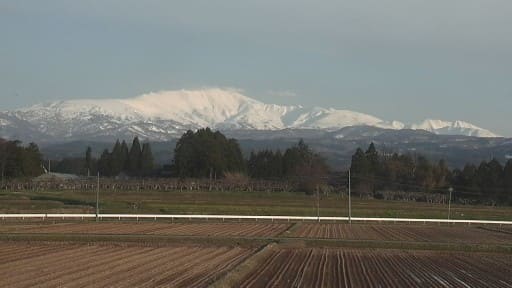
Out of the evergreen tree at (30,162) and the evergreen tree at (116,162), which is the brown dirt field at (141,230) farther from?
the evergreen tree at (116,162)

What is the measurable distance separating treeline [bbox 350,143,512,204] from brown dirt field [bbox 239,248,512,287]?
95.9 meters

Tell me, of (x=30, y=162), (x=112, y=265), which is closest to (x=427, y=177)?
(x=30, y=162)

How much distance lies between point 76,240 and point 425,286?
21797 mm

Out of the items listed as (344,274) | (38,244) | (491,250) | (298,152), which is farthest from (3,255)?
(298,152)

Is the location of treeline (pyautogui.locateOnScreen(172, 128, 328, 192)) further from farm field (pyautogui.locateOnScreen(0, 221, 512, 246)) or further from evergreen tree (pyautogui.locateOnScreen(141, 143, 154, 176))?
farm field (pyautogui.locateOnScreen(0, 221, 512, 246))

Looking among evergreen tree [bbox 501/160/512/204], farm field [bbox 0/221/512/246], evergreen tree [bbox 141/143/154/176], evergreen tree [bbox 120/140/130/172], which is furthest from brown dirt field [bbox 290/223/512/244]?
evergreen tree [bbox 120/140/130/172]

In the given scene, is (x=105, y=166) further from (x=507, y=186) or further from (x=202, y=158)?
(x=507, y=186)

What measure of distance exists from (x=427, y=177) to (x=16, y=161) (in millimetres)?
82753

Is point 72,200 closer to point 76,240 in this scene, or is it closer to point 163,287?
point 76,240

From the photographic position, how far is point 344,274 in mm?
25719

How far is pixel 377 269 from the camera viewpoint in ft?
92.7

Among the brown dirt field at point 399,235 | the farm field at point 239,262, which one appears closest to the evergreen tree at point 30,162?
the brown dirt field at point 399,235

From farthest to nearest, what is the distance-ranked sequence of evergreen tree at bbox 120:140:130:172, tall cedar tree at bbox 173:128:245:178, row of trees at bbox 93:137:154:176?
evergreen tree at bbox 120:140:130:172
row of trees at bbox 93:137:154:176
tall cedar tree at bbox 173:128:245:178

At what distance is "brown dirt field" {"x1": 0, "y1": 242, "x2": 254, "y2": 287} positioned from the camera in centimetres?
2131
